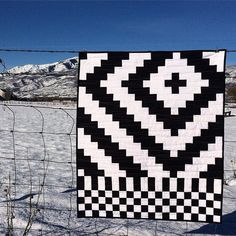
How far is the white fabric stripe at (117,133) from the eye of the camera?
3027 mm

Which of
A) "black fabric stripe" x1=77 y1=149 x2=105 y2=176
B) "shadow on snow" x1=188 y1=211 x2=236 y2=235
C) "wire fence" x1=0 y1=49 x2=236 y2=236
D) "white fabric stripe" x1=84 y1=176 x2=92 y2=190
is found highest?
"black fabric stripe" x1=77 y1=149 x2=105 y2=176

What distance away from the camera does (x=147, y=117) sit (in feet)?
9.84

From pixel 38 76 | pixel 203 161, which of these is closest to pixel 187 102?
pixel 203 161

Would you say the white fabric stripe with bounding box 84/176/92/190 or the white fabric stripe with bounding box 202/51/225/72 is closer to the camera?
the white fabric stripe with bounding box 202/51/225/72

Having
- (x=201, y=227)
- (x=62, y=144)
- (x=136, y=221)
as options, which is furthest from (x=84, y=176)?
(x=62, y=144)

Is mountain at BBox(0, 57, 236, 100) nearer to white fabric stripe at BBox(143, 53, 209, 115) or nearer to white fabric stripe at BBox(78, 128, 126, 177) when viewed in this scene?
white fabric stripe at BBox(143, 53, 209, 115)

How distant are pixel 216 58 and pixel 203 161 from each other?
2.88 feet

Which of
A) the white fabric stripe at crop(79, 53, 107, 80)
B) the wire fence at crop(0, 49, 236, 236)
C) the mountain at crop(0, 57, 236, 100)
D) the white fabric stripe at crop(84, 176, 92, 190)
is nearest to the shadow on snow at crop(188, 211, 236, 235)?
the wire fence at crop(0, 49, 236, 236)

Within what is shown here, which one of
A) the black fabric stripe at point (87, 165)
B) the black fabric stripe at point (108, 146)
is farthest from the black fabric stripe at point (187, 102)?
the black fabric stripe at point (87, 165)

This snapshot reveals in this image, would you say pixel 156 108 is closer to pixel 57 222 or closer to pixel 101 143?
pixel 101 143

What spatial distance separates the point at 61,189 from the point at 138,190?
1.89 m

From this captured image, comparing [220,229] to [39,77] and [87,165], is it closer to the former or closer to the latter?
[87,165]

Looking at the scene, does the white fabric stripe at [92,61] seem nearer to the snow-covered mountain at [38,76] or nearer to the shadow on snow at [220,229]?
the snow-covered mountain at [38,76]

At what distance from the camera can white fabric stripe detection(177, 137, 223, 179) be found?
295 centimetres
